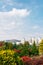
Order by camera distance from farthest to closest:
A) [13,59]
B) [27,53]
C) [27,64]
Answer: [27,53] → [27,64] → [13,59]

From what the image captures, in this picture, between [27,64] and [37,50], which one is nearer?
[27,64]

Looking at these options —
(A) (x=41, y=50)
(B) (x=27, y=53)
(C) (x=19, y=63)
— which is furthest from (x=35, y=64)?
(A) (x=41, y=50)

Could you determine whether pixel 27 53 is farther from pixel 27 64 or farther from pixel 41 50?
pixel 27 64

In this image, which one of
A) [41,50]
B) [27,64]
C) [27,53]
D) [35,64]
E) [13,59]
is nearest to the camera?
[13,59]

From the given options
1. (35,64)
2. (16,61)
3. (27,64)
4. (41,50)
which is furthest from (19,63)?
(41,50)

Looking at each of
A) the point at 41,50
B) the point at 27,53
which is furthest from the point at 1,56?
the point at 41,50

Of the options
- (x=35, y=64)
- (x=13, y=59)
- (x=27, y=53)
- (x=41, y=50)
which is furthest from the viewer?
(x=41, y=50)

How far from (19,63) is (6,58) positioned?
160 cm

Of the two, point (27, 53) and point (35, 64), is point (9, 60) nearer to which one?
point (35, 64)

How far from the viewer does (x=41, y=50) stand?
58875mm

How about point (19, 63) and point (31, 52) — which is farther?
point (31, 52)

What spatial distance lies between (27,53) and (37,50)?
580cm

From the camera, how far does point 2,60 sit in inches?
808

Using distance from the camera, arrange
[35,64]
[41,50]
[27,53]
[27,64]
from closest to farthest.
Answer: [35,64] < [27,64] < [27,53] < [41,50]
